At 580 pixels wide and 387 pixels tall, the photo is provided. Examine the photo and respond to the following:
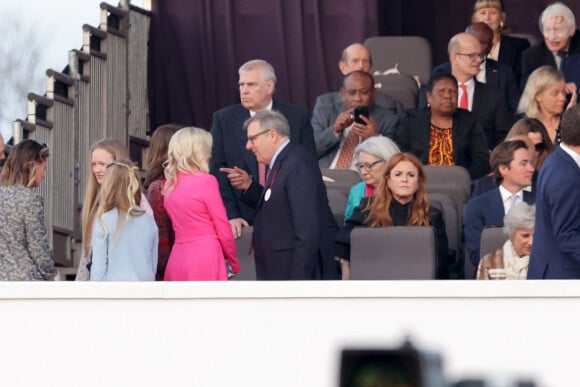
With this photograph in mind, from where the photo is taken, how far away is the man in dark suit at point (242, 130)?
826 centimetres

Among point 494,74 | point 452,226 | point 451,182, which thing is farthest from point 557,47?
point 452,226

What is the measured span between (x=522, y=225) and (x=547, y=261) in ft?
3.11

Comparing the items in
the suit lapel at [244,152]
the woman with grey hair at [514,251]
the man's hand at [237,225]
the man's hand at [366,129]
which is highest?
the man's hand at [366,129]

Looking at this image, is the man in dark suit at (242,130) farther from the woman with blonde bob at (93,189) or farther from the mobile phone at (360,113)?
the mobile phone at (360,113)

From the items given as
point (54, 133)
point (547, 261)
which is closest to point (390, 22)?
point (54, 133)

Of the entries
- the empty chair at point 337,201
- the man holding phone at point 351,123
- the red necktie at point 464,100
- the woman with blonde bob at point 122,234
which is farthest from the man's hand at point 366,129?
the woman with blonde bob at point 122,234

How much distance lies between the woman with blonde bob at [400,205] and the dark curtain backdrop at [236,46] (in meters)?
3.94

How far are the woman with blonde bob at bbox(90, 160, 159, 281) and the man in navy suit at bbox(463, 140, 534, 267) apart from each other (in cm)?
161

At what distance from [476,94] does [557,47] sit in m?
0.83

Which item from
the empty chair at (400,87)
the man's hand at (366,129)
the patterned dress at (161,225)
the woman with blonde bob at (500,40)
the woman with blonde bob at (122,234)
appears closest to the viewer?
the woman with blonde bob at (122,234)

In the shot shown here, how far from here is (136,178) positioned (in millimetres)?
7098

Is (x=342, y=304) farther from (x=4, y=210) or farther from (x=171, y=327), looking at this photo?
(x=4, y=210)

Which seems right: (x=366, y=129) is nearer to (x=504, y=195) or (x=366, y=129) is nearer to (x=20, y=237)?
(x=504, y=195)

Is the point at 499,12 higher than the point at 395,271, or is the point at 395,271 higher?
the point at 499,12
